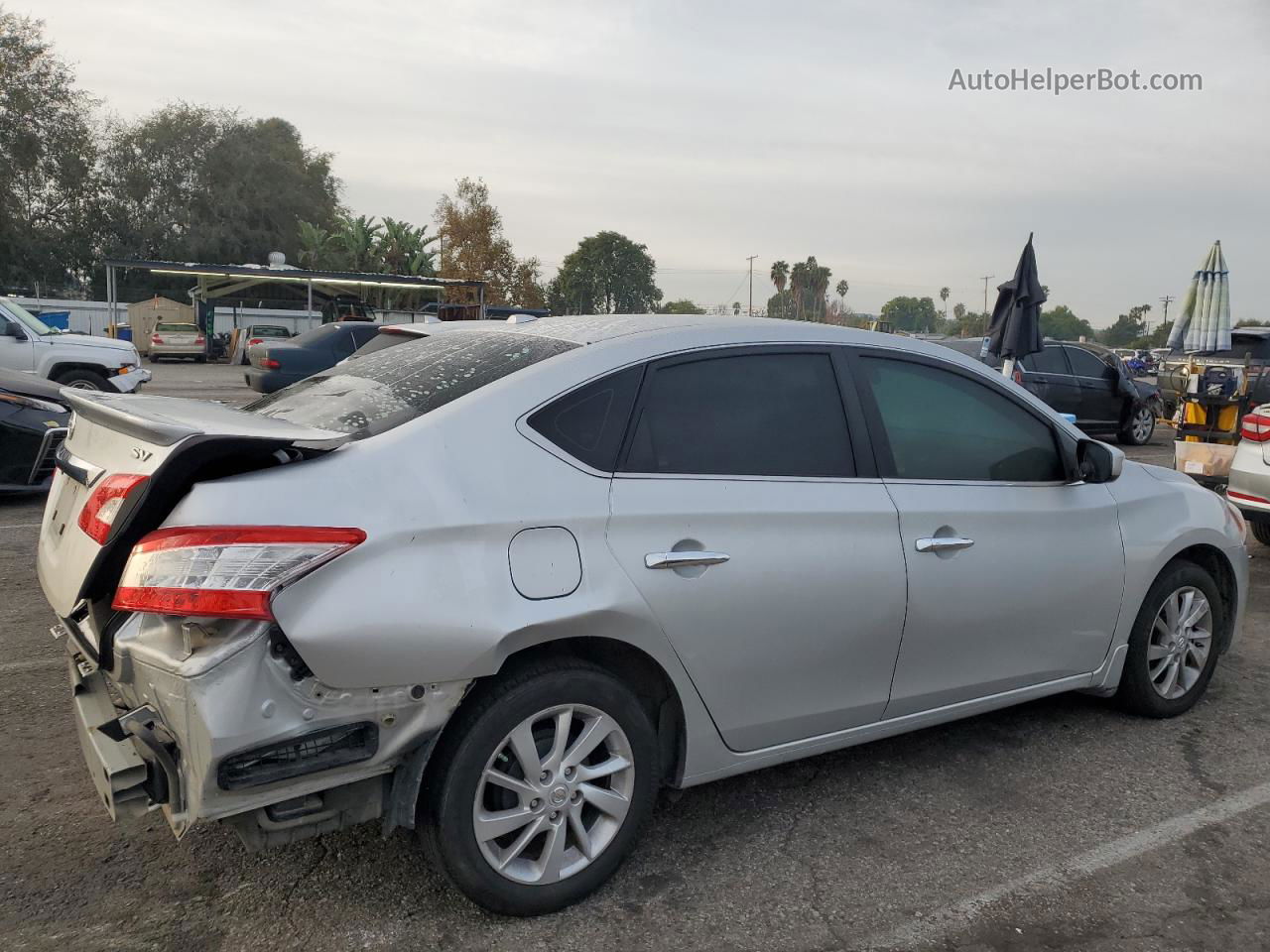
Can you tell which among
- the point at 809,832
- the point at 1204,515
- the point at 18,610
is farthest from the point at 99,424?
the point at 1204,515

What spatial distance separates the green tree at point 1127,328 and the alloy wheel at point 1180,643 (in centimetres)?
10373

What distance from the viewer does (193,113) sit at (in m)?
55.3

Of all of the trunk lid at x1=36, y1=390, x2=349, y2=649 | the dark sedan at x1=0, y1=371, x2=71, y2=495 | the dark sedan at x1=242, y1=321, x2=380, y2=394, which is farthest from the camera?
the dark sedan at x1=242, y1=321, x2=380, y2=394

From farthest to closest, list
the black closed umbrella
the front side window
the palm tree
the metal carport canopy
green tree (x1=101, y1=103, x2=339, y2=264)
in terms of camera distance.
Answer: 1. the palm tree
2. green tree (x1=101, y1=103, x2=339, y2=264)
3. the metal carport canopy
4. the black closed umbrella
5. the front side window

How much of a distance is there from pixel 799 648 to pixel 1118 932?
114 centimetres

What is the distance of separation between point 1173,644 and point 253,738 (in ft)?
12.0

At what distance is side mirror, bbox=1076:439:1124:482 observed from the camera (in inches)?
153

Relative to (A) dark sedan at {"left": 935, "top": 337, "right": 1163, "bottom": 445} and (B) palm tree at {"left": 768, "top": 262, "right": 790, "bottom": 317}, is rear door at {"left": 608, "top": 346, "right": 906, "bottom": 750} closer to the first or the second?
(A) dark sedan at {"left": 935, "top": 337, "right": 1163, "bottom": 445}

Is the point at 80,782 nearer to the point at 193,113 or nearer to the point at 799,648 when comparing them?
the point at 799,648

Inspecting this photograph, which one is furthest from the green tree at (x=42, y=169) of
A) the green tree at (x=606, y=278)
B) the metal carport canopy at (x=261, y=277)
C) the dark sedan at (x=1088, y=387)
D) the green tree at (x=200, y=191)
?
the dark sedan at (x=1088, y=387)

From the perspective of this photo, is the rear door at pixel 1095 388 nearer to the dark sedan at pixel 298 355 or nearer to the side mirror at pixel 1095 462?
the dark sedan at pixel 298 355

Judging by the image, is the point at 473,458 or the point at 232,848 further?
the point at 232,848

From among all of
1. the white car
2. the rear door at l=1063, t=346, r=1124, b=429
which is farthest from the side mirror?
the rear door at l=1063, t=346, r=1124, b=429

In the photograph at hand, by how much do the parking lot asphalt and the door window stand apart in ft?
40.3
